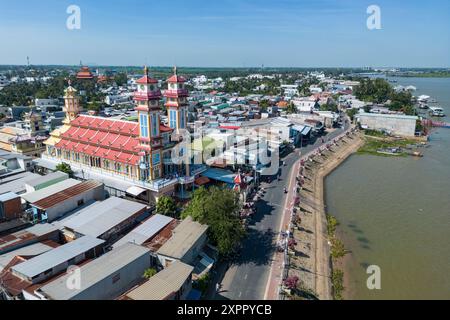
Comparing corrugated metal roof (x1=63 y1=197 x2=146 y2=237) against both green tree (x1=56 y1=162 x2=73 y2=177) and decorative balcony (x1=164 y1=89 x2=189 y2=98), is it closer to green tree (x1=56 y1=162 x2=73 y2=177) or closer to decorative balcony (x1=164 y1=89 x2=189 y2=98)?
green tree (x1=56 y1=162 x2=73 y2=177)

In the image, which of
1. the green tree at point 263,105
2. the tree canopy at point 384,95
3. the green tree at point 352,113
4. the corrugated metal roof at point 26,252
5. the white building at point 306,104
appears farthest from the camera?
the tree canopy at point 384,95

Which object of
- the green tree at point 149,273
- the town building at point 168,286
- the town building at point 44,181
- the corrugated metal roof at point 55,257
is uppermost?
the town building at point 44,181

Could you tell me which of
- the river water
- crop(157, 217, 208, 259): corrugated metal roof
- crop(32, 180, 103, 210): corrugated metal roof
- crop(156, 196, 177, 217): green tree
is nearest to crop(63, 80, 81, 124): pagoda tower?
crop(32, 180, 103, 210): corrugated metal roof

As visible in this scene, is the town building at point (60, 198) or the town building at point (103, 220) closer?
the town building at point (103, 220)

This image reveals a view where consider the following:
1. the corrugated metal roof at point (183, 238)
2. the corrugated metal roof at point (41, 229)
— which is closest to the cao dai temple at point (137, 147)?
the corrugated metal roof at point (183, 238)

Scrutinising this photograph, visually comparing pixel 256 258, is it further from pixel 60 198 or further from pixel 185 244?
pixel 60 198

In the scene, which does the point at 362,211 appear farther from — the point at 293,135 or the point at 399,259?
the point at 293,135

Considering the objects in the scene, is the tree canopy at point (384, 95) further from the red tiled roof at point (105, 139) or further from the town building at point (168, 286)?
the town building at point (168, 286)
